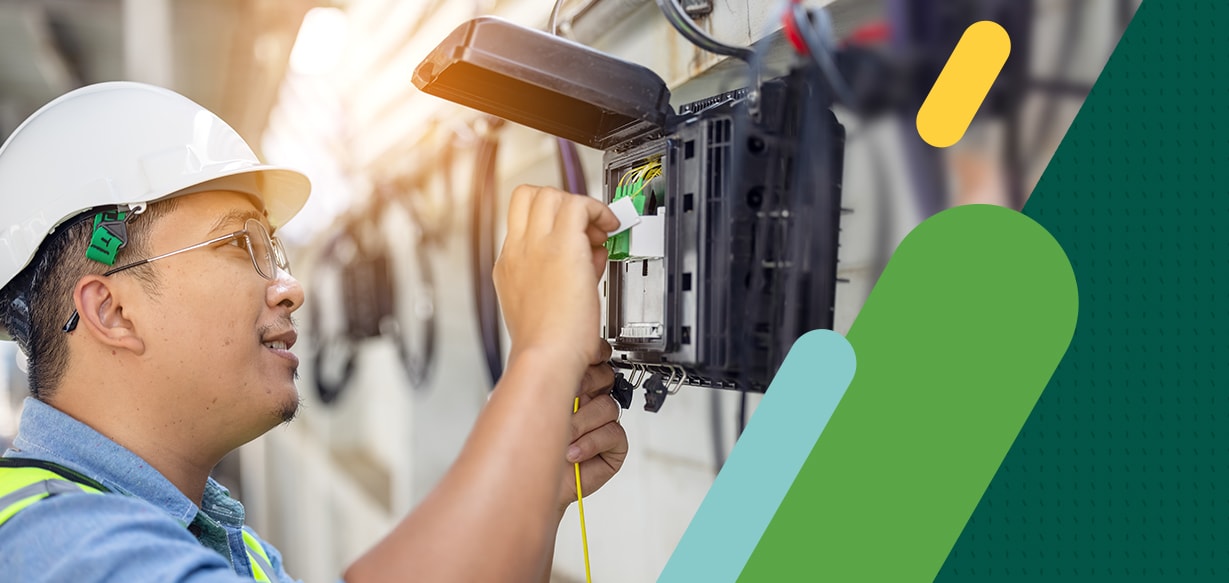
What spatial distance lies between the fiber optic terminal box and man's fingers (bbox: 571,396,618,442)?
6cm

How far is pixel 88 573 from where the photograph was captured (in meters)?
0.68

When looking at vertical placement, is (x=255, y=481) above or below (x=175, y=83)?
below

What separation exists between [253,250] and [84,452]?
302 mm

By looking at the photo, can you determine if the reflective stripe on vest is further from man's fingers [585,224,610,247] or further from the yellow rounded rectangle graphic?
the yellow rounded rectangle graphic

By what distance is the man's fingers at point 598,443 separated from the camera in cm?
96

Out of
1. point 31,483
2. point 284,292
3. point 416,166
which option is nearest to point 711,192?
point 284,292

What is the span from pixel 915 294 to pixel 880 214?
11 centimetres

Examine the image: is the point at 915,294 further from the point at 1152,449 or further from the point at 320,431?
the point at 320,431

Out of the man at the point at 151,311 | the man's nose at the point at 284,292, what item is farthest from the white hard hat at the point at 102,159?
the man's nose at the point at 284,292

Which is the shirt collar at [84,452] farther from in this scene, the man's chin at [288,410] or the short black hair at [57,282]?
the man's chin at [288,410]

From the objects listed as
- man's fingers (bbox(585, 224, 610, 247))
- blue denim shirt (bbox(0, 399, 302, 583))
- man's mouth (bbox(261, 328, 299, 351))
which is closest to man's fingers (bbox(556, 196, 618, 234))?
man's fingers (bbox(585, 224, 610, 247))

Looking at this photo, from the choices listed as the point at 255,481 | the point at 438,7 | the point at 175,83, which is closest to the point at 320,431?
the point at 175,83

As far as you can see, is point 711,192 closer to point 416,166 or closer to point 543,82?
point 543,82

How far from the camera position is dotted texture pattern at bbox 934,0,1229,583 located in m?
0.66
